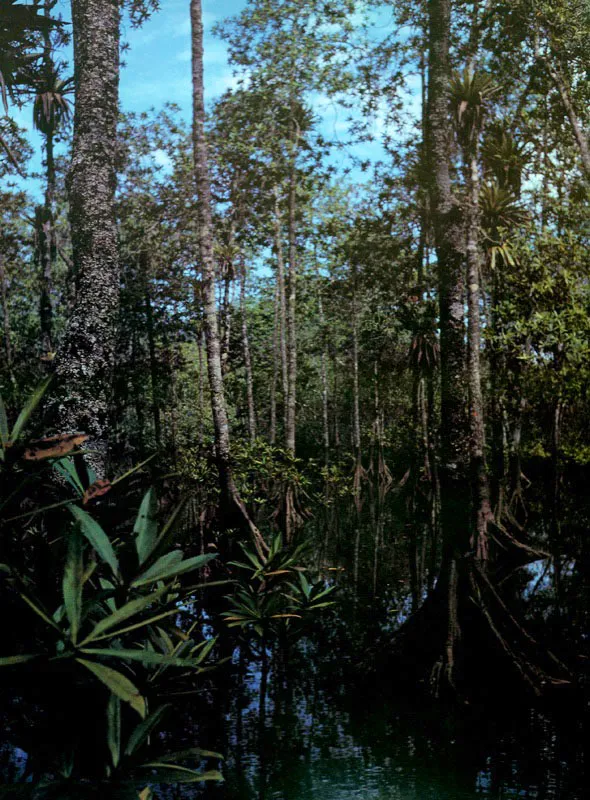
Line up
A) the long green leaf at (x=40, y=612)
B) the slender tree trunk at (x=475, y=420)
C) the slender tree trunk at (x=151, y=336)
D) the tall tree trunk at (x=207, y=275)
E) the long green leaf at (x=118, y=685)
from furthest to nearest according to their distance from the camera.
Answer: the slender tree trunk at (x=151, y=336), the tall tree trunk at (x=207, y=275), the slender tree trunk at (x=475, y=420), the long green leaf at (x=40, y=612), the long green leaf at (x=118, y=685)

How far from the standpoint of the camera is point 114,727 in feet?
9.36

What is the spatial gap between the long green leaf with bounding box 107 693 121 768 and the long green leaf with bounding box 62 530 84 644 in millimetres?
298

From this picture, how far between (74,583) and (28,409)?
0.82m

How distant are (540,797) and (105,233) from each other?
4.75m

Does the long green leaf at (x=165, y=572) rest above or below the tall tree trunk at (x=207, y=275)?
below

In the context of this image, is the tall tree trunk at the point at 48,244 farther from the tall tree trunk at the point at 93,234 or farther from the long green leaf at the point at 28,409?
the long green leaf at the point at 28,409

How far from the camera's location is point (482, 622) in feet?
23.3

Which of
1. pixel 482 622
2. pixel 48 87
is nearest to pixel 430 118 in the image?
pixel 482 622

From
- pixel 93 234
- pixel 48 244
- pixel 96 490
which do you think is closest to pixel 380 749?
pixel 96 490

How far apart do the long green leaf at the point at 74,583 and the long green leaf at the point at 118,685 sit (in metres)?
0.14

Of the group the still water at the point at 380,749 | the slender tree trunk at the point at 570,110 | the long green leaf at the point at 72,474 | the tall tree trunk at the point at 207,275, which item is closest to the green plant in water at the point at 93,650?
the long green leaf at the point at 72,474

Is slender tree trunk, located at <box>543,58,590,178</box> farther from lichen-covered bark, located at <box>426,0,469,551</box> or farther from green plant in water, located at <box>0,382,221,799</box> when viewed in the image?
green plant in water, located at <box>0,382,221,799</box>

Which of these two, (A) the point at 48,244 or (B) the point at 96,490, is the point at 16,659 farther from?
(A) the point at 48,244

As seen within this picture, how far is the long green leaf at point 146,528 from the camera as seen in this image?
320 centimetres
